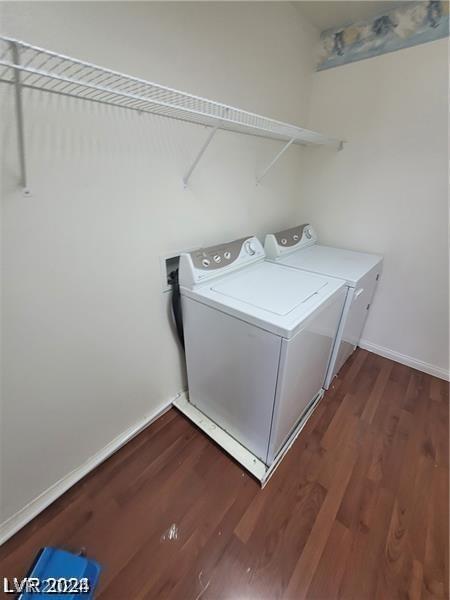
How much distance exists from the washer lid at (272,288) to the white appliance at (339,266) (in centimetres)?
20

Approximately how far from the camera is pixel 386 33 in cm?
174

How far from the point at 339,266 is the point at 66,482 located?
207 cm

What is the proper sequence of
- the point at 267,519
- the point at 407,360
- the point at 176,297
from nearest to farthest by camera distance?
1. the point at 267,519
2. the point at 176,297
3. the point at 407,360

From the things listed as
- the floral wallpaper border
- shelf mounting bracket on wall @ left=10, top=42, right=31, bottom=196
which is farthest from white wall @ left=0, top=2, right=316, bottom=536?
the floral wallpaper border

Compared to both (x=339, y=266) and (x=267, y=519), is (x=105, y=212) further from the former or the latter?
(x=267, y=519)

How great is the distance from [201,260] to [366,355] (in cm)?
190

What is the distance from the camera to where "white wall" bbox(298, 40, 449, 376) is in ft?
5.73

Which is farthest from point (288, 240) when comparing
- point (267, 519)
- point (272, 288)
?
point (267, 519)

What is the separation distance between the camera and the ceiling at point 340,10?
5.41 ft

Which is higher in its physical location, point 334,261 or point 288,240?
point 288,240

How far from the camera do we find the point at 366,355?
7.87 feet

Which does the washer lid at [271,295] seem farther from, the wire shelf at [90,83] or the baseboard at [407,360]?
the baseboard at [407,360]

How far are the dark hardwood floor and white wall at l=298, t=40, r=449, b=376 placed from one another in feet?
2.72

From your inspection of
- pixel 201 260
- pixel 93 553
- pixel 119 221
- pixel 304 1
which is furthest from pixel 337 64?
pixel 93 553
